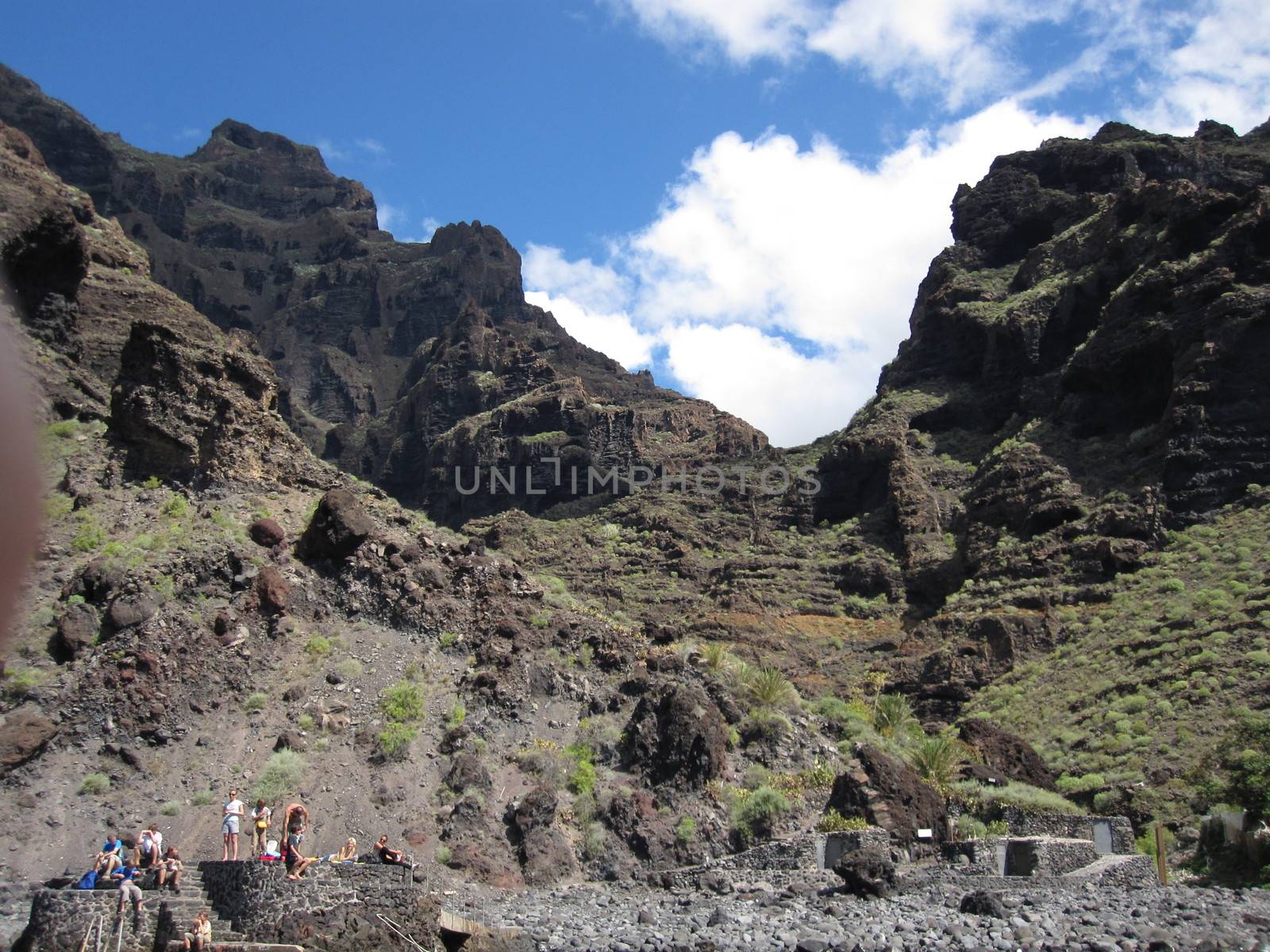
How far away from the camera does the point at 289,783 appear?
24.5m

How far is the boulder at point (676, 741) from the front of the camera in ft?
93.7

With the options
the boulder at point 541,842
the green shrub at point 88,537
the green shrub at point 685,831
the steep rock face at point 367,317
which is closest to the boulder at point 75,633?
the green shrub at point 88,537

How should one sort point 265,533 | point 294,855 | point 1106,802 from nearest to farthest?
point 294,855, point 265,533, point 1106,802

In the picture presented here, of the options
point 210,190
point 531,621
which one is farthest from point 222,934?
point 210,190

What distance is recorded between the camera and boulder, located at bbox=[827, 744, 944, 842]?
2786 centimetres

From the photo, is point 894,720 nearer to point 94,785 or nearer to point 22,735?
point 94,785

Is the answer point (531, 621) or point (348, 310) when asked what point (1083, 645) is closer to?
point (531, 621)

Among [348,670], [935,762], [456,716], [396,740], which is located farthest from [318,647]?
[935,762]

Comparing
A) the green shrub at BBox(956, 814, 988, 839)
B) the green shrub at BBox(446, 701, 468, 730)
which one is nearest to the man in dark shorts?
the green shrub at BBox(446, 701, 468, 730)

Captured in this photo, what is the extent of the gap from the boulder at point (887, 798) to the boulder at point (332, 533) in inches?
530

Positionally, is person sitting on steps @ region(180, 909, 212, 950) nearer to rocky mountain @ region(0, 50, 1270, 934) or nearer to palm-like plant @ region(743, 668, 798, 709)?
Result: rocky mountain @ region(0, 50, 1270, 934)

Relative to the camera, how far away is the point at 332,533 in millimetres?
31281

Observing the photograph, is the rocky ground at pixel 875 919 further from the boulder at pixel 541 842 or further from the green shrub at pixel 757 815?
the green shrub at pixel 757 815

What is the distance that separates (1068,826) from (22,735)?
2287cm
